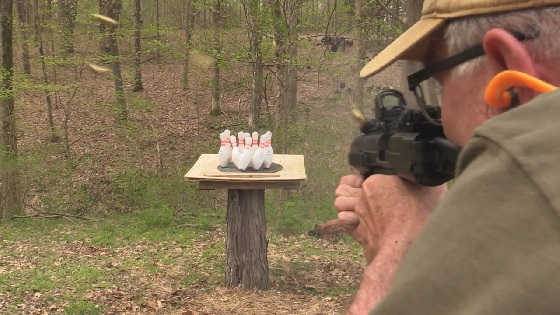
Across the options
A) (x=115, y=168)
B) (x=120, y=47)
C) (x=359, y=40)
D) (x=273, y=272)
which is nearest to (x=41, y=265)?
(x=273, y=272)

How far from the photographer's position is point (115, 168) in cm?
1318

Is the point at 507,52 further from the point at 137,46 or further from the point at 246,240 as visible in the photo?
the point at 137,46

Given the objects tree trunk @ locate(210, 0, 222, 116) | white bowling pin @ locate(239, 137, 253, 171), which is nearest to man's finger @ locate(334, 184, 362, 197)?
white bowling pin @ locate(239, 137, 253, 171)

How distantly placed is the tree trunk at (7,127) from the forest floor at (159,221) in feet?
2.26

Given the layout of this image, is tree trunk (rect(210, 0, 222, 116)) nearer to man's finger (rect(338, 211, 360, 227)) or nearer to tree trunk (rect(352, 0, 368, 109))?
tree trunk (rect(352, 0, 368, 109))

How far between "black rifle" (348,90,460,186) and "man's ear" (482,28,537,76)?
11.8 inches

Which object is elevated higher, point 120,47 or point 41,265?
point 120,47

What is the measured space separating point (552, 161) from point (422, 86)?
0.95m

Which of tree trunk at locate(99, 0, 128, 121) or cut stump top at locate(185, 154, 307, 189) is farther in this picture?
tree trunk at locate(99, 0, 128, 121)

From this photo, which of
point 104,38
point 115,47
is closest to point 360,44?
point 115,47

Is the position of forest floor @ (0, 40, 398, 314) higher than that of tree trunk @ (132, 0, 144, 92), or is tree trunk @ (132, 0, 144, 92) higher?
tree trunk @ (132, 0, 144, 92)

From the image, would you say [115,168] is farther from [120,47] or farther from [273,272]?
[273,272]

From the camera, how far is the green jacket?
0.61 metres

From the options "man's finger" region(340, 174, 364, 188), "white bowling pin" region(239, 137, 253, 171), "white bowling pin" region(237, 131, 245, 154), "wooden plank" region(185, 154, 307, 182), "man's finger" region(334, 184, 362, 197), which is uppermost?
"man's finger" region(340, 174, 364, 188)
